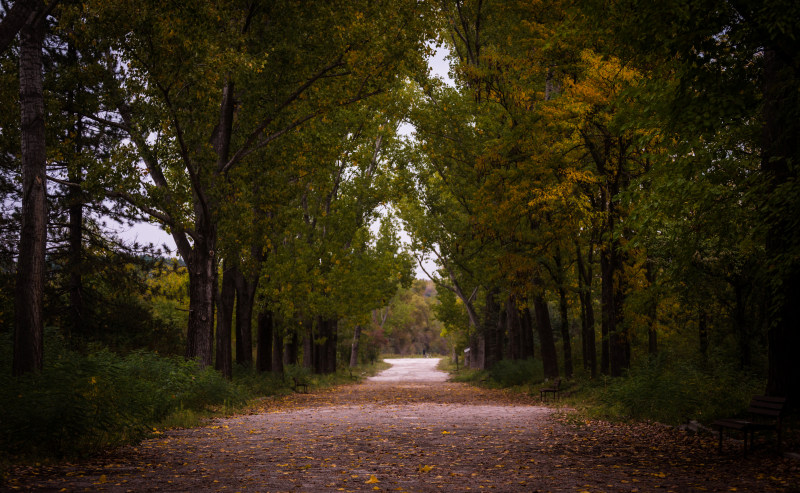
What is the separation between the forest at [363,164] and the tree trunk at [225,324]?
0.08 m

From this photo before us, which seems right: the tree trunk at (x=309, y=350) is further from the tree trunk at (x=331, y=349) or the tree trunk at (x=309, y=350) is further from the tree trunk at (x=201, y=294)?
the tree trunk at (x=201, y=294)

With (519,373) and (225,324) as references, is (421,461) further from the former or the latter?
(519,373)

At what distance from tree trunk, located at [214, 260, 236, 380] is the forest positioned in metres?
0.08

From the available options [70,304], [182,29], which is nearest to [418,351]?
[70,304]

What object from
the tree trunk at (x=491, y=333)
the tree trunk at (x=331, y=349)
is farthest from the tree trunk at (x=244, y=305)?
the tree trunk at (x=491, y=333)

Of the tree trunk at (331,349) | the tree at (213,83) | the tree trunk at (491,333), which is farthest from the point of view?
the tree trunk at (331,349)

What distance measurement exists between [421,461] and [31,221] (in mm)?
7468

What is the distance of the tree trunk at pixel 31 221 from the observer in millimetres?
9773

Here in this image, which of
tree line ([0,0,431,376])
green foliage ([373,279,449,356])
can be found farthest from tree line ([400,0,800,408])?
green foliage ([373,279,449,356])

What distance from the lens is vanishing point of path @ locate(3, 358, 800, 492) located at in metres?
6.80

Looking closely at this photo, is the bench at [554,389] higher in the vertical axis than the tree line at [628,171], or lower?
lower

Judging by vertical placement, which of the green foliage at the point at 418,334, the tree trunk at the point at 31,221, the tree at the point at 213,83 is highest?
the tree at the point at 213,83

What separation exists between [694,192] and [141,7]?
1074 centimetres

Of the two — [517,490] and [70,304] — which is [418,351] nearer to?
[70,304]
